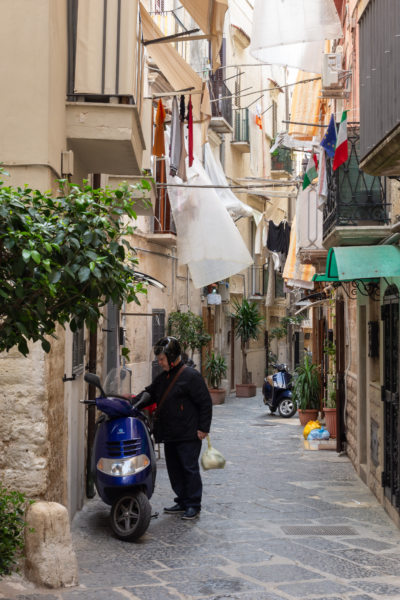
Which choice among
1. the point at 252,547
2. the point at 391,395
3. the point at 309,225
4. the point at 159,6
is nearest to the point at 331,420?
the point at 309,225

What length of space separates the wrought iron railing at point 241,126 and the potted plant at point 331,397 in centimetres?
1602

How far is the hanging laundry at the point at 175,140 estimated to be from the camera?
12570mm

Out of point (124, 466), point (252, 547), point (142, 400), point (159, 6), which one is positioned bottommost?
point (252, 547)

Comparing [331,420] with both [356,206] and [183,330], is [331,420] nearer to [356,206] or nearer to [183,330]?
[356,206]

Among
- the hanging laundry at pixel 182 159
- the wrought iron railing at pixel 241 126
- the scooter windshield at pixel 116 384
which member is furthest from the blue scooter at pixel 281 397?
the scooter windshield at pixel 116 384

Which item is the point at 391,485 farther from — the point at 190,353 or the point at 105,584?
the point at 190,353

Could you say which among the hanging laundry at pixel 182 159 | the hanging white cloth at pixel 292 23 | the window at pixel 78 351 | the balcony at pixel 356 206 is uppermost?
the hanging white cloth at pixel 292 23

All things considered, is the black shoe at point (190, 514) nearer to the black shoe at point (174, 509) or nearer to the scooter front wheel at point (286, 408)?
the black shoe at point (174, 509)

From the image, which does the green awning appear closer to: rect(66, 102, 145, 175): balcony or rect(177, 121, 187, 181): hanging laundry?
rect(66, 102, 145, 175): balcony

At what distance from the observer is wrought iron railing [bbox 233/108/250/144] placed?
104 ft

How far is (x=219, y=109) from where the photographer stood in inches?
1098

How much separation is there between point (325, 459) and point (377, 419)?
3473 millimetres

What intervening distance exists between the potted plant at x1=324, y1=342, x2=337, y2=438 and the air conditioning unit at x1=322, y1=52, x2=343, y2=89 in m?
5.17

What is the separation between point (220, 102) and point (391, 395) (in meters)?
20.7
